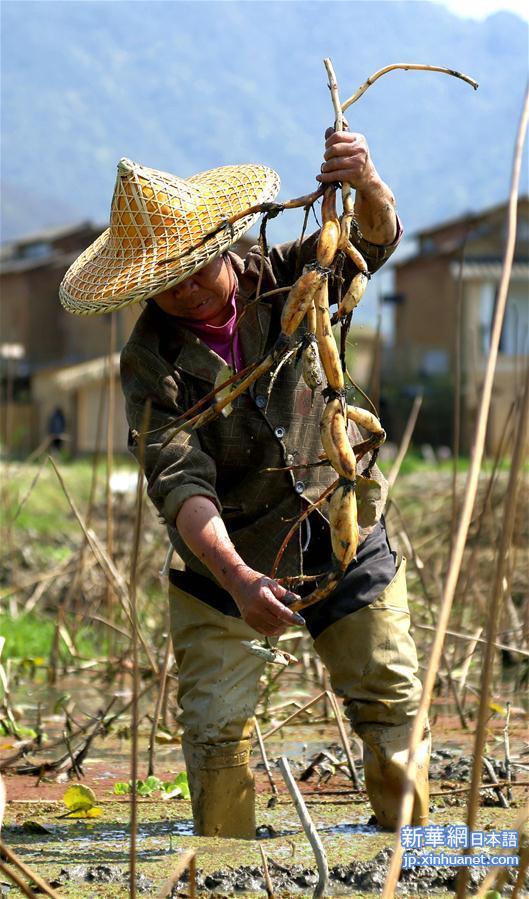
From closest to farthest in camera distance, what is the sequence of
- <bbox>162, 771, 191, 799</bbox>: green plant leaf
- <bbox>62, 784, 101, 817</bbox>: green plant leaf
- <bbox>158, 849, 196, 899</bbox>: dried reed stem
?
<bbox>158, 849, 196, 899</bbox>: dried reed stem < <bbox>62, 784, 101, 817</bbox>: green plant leaf < <bbox>162, 771, 191, 799</bbox>: green plant leaf

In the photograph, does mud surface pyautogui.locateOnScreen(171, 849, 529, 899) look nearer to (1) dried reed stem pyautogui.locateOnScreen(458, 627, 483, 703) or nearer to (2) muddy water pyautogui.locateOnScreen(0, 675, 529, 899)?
(2) muddy water pyautogui.locateOnScreen(0, 675, 529, 899)

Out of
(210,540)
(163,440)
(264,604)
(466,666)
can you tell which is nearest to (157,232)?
(163,440)

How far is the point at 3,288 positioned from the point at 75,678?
34134mm

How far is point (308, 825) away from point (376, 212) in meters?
1.25

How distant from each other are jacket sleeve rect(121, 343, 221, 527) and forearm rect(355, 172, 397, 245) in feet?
1.63

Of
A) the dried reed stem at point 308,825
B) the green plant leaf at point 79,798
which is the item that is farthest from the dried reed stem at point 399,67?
the green plant leaf at point 79,798

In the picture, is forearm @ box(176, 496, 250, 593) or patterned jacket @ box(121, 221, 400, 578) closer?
forearm @ box(176, 496, 250, 593)

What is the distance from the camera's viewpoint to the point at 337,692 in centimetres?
265

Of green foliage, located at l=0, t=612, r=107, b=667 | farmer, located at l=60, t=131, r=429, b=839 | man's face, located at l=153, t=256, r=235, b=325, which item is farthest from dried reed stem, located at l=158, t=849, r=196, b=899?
green foliage, located at l=0, t=612, r=107, b=667

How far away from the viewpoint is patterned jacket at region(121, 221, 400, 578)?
2.52m

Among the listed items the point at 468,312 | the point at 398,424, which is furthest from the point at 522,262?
the point at 398,424

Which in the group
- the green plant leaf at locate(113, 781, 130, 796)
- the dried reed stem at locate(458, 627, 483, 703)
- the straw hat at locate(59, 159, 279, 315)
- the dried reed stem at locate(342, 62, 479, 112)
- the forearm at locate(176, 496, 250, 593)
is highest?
the dried reed stem at locate(342, 62, 479, 112)

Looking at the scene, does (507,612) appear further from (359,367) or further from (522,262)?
(522,262)

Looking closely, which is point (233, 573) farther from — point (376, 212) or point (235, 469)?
point (376, 212)
